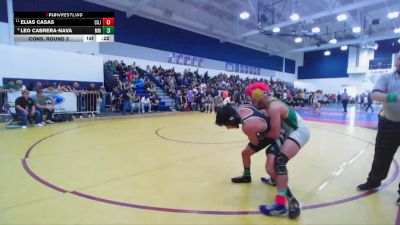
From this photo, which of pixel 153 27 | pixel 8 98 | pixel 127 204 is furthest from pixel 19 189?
pixel 153 27

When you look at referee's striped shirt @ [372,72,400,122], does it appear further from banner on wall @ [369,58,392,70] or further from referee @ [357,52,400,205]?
banner on wall @ [369,58,392,70]

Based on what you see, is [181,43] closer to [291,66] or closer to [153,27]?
[153,27]

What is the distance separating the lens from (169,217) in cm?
231

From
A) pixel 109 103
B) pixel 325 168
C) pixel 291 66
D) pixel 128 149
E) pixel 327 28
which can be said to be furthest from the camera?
pixel 291 66

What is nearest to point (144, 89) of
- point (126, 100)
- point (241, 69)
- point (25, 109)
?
point (126, 100)

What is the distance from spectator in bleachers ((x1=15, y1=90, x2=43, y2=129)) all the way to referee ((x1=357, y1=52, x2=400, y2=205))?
334 inches

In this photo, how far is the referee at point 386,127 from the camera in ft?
8.65

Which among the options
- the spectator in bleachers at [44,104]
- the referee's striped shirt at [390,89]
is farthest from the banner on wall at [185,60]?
the referee's striped shirt at [390,89]

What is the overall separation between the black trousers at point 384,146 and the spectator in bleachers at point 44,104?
8.86 meters

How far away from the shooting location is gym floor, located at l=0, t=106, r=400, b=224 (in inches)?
92.4

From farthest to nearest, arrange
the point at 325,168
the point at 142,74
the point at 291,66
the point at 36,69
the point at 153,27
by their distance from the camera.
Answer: the point at 291,66 → the point at 153,27 → the point at 142,74 → the point at 36,69 → the point at 325,168

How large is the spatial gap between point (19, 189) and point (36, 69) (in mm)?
11464

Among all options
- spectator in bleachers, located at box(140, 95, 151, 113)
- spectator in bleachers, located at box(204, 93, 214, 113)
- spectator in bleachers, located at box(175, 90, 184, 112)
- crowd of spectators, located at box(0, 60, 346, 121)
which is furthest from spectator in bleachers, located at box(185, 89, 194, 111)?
spectator in bleachers, located at box(140, 95, 151, 113)
